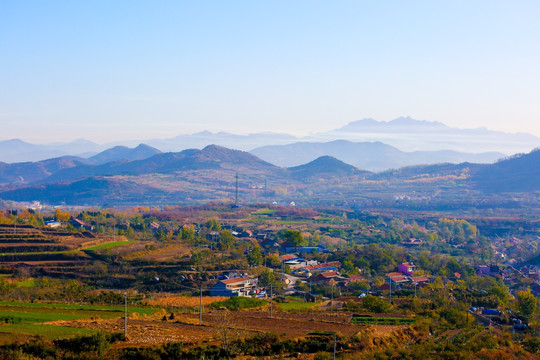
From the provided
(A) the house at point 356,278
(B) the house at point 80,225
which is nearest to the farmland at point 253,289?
(A) the house at point 356,278

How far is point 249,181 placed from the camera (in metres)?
164

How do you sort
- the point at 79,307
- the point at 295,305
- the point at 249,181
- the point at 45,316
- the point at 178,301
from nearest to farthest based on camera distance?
the point at 45,316
the point at 79,307
the point at 178,301
the point at 295,305
the point at 249,181

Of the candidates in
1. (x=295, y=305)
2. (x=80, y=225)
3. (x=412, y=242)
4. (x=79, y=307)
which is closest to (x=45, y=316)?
(x=79, y=307)

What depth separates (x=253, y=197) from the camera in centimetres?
13425

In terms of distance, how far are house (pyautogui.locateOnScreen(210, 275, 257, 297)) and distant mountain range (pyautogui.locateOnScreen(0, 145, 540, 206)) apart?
253 feet

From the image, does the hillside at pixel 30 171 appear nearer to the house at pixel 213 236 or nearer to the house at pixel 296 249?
the house at pixel 213 236

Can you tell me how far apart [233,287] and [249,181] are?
131m

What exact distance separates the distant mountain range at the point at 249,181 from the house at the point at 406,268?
62234 millimetres

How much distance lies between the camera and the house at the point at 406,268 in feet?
142

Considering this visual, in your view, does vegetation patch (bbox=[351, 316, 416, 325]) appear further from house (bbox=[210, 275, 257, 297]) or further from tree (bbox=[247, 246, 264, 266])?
tree (bbox=[247, 246, 264, 266])

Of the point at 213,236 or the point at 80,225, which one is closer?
the point at 213,236

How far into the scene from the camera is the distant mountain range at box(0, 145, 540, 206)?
12394cm

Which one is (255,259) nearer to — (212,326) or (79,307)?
(79,307)

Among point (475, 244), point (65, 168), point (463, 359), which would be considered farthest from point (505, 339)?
point (65, 168)
